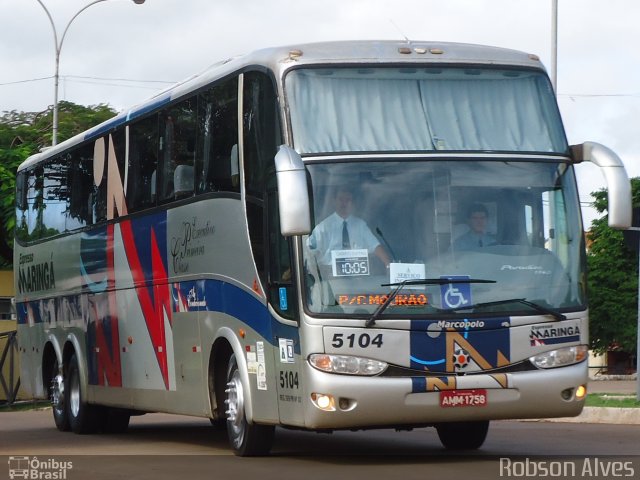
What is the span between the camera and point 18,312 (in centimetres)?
2342

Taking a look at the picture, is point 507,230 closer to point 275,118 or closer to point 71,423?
point 275,118

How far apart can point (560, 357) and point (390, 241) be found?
1.74m

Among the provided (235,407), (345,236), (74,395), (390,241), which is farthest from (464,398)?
(74,395)

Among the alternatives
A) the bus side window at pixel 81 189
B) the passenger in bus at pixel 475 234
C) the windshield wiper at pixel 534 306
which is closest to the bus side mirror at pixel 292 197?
the passenger in bus at pixel 475 234

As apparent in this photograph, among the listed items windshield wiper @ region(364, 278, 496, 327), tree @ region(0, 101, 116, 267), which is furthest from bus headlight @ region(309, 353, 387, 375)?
tree @ region(0, 101, 116, 267)

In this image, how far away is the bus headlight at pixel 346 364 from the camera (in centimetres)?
1179

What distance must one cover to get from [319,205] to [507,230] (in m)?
1.60

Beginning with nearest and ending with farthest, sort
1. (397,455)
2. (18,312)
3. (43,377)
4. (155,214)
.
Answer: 1. (397,455)
2. (155,214)
3. (43,377)
4. (18,312)

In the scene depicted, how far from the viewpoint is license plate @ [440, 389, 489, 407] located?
11.9 m

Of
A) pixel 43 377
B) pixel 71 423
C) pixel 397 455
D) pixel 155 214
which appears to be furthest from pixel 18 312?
pixel 397 455

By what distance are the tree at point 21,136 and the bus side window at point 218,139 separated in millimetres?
25144

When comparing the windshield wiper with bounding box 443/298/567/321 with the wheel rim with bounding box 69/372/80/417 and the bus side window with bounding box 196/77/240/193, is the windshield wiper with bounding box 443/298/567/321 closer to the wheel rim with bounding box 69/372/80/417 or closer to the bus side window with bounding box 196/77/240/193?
the bus side window with bounding box 196/77/240/193

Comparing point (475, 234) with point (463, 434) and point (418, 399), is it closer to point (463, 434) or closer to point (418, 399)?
point (418, 399)

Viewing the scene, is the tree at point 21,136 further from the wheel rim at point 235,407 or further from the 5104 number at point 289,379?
the 5104 number at point 289,379
